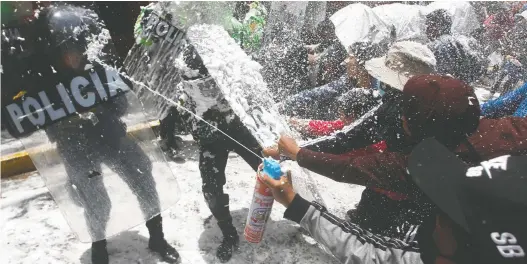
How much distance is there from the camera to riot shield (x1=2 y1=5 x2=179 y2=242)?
2.13 meters

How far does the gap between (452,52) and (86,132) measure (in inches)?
208

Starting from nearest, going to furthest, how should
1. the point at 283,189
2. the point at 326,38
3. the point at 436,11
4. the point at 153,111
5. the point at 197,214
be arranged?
the point at 283,189
the point at 197,214
the point at 153,111
the point at 436,11
the point at 326,38

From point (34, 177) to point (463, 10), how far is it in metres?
7.83

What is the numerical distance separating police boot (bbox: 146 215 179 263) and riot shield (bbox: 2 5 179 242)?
0.06m

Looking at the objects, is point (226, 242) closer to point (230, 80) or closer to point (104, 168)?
point (104, 168)

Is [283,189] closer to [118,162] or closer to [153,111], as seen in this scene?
[118,162]

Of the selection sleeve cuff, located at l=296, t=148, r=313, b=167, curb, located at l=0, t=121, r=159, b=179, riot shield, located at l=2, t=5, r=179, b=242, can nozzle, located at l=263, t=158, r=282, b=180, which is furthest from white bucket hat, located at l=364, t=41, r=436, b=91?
curb, located at l=0, t=121, r=159, b=179

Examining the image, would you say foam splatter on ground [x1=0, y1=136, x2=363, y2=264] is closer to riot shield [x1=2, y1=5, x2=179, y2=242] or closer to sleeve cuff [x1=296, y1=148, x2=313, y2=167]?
riot shield [x1=2, y1=5, x2=179, y2=242]

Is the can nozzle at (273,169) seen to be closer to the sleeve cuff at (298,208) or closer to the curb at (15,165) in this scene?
the sleeve cuff at (298,208)

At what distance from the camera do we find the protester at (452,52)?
17.9 feet

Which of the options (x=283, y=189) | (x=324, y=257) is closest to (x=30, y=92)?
(x=283, y=189)

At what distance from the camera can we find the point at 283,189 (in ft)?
6.00

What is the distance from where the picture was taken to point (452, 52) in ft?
18.1

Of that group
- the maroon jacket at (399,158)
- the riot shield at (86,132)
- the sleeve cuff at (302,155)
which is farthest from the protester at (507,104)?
the riot shield at (86,132)
